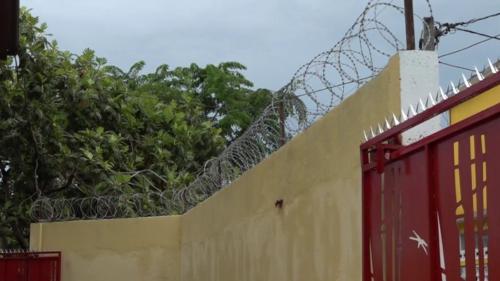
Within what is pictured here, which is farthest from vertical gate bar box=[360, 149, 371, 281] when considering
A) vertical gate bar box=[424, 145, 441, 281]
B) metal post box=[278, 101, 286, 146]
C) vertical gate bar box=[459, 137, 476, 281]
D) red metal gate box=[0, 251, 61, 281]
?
red metal gate box=[0, 251, 61, 281]

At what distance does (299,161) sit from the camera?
632cm

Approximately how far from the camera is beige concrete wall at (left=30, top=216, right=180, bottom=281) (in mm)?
13375

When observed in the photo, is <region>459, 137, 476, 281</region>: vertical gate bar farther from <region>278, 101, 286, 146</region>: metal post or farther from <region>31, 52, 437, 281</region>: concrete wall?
<region>278, 101, 286, 146</region>: metal post

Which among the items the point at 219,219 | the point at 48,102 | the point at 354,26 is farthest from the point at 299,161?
the point at 48,102

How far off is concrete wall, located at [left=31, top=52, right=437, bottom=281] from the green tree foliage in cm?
164

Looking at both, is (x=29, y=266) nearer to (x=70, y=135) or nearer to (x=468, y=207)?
(x=70, y=135)

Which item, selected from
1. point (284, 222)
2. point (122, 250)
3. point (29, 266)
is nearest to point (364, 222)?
point (284, 222)

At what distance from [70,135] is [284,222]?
29.3 ft

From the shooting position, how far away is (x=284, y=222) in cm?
679

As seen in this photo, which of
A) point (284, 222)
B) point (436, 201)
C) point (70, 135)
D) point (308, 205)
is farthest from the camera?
point (70, 135)

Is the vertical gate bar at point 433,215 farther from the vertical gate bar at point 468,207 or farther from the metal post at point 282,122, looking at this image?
the metal post at point 282,122

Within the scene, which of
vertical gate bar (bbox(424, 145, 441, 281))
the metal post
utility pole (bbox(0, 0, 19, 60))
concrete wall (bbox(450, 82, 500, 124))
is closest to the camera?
vertical gate bar (bbox(424, 145, 441, 281))

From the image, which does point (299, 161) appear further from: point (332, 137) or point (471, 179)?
point (471, 179)

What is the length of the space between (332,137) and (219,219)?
4707 mm
